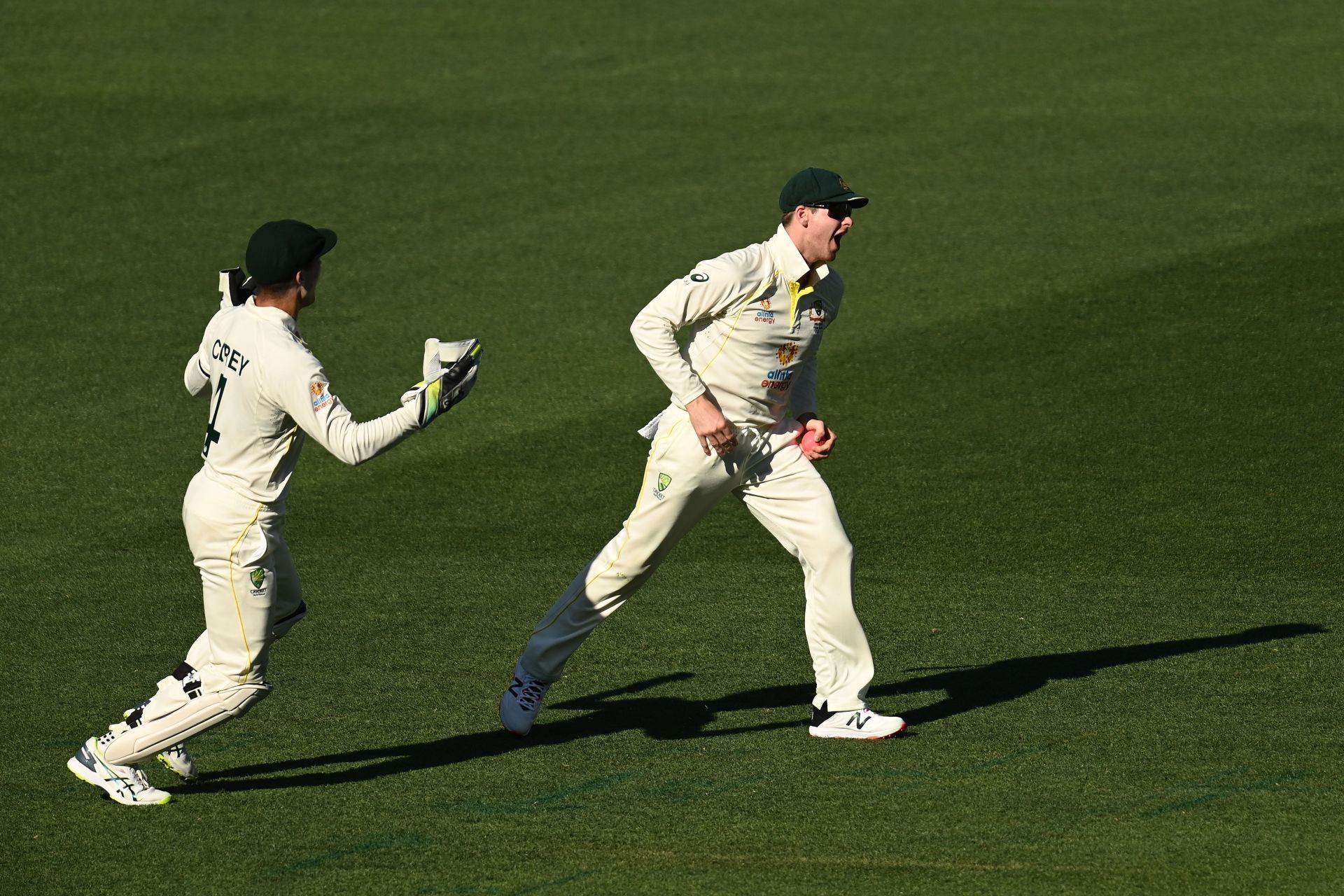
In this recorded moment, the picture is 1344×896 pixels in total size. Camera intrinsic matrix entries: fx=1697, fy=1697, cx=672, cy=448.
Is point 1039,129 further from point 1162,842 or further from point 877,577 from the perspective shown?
point 1162,842

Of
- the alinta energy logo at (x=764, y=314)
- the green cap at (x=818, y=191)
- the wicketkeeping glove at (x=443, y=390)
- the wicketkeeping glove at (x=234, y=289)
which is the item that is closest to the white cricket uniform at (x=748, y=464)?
the alinta energy logo at (x=764, y=314)

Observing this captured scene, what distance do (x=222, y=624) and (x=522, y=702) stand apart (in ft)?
4.73

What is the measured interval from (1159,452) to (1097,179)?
6.02 metres

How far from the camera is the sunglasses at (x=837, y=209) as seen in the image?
22.8 ft

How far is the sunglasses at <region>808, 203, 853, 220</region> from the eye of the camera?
695 centimetres

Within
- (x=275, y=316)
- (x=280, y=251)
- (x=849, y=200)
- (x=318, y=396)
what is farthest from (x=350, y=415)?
(x=849, y=200)

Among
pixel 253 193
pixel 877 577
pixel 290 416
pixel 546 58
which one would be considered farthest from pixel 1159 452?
pixel 546 58

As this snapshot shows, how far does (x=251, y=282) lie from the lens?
6391 millimetres

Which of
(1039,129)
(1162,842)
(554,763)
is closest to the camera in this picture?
(1162,842)

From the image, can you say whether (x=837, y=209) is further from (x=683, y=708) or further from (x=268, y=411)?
(x=268, y=411)

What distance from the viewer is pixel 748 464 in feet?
23.5

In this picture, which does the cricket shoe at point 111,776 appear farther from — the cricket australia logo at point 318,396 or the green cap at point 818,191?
the green cap at point 818,191

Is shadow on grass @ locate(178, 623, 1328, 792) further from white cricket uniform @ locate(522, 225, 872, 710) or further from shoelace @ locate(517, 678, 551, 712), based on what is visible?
white cricket uniform @ locate(522, 225, 872, 710)

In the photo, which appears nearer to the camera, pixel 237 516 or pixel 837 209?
pixel 237 516
